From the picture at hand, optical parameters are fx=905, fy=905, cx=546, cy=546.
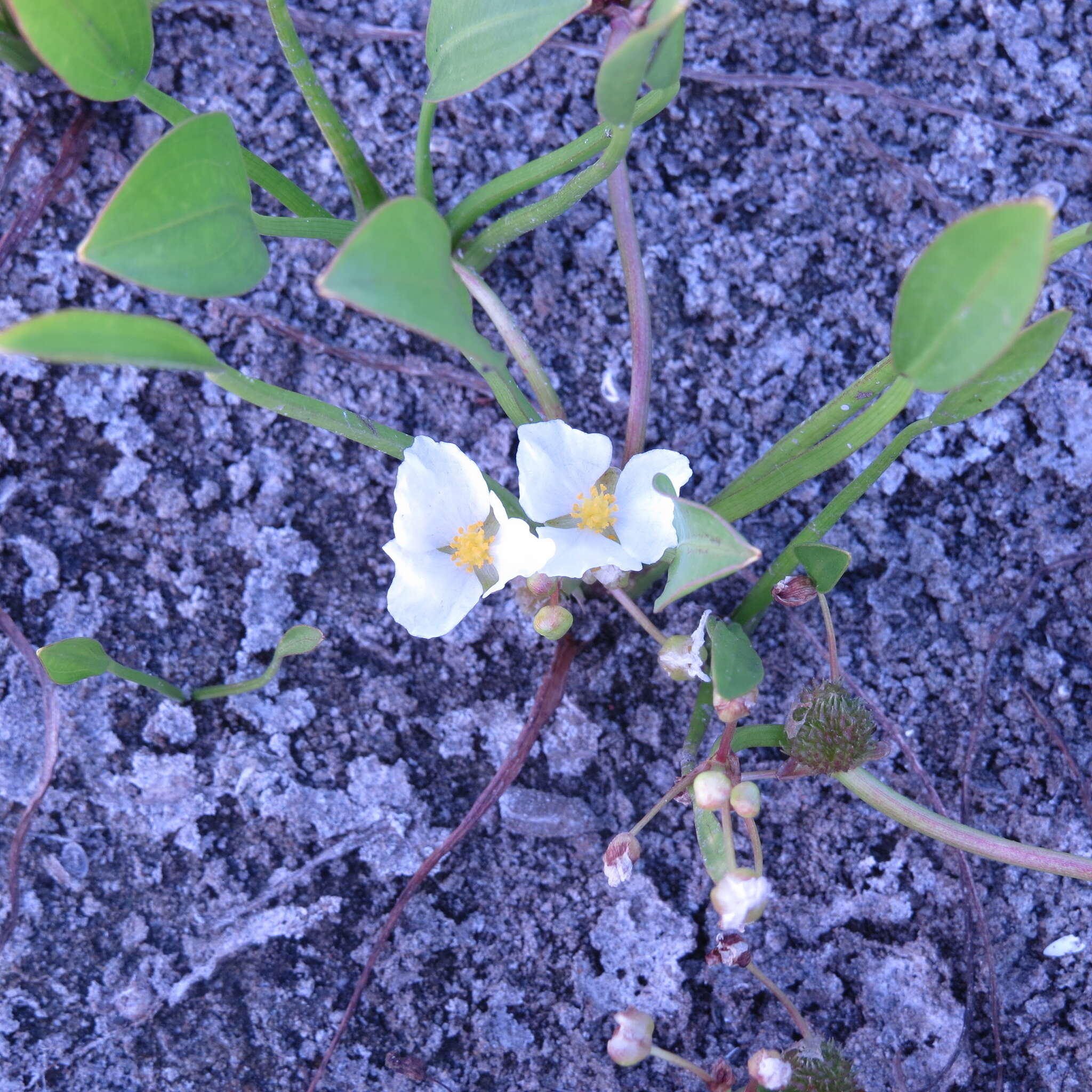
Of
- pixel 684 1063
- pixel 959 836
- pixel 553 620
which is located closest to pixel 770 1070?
pixel 684 1063

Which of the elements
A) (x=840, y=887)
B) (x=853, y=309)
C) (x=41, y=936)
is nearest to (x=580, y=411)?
(x=853, y=309)

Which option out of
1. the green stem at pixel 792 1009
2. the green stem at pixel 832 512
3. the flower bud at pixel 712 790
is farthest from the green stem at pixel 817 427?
the green stem at pixel 792 1009

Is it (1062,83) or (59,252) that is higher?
(59,252)

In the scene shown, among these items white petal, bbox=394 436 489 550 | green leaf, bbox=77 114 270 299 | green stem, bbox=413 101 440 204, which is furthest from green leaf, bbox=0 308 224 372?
green stem, bbox=413 101 440 204

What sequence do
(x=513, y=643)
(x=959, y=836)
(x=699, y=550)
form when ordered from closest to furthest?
(x=699, y=550) → (x=959, y=836) → (x=513, y=643)

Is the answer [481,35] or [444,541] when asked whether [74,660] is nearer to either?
[444,541]

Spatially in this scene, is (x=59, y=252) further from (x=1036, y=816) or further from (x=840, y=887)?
(x=1036, y=816)
